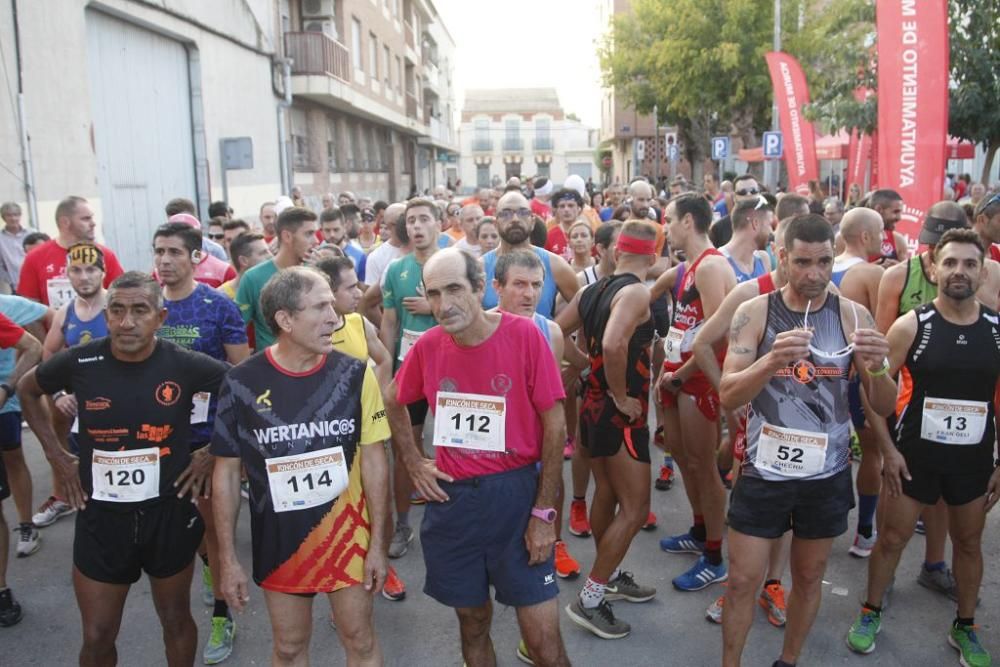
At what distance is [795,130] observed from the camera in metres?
15.0

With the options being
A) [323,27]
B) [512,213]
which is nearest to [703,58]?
[323,27]

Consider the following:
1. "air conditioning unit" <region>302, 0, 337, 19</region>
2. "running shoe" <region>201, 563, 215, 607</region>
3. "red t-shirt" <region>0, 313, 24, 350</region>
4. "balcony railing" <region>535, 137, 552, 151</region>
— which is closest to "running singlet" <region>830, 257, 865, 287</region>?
"running shoe" <region>201, 563, 215, 607</region>

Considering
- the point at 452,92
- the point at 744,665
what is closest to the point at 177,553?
the point at 744,665

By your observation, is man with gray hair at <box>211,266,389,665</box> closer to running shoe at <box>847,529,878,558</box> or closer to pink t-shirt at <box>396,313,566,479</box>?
pink t-shirt at <box>396,313,566,479</box>

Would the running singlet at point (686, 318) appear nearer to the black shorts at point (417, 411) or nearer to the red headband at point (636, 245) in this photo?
the red headband at point (636, 245)

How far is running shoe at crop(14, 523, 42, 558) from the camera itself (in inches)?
208

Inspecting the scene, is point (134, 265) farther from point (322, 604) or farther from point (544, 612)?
point (544, 612)

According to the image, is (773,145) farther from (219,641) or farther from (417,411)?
(219,641)

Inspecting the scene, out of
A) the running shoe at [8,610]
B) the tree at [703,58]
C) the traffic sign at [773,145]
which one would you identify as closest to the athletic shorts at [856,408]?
the running shoe at [8,610]

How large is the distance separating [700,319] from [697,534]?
1.38 metres

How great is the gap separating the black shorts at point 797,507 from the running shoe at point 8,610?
3844mm

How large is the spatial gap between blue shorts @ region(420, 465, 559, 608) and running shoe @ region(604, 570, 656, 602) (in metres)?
1.48

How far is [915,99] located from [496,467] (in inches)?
260

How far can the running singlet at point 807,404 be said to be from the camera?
10.7 ft
